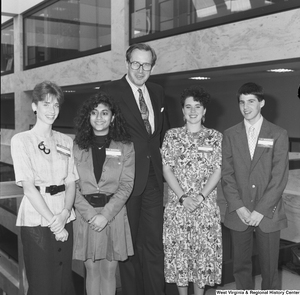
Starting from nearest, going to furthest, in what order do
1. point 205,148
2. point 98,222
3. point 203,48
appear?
point 98,222 → point 205,148 → point 203,48

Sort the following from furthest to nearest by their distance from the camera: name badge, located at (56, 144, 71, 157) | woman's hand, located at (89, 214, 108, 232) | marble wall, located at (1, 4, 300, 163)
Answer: marble wall, located at (1, 4, 300, 163)
woman's hand, located at (89, 214, 108, 232)
name badge, located at (56, 144, 71, 157)

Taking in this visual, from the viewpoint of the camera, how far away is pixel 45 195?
7.82 ft

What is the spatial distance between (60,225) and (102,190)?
0.38 metres

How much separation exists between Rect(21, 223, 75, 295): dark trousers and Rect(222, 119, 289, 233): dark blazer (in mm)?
1099

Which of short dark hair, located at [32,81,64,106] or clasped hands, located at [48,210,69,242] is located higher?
short dark hair, located at [32,81,64,106]

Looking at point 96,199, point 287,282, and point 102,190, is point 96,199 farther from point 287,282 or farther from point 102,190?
point 287,282

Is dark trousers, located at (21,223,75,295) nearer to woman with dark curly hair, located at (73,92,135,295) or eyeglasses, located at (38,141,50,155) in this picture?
woman with dark curly hair, located at (73,92,135,295)

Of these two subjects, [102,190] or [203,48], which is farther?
[203,48]

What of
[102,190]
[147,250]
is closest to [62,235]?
[102,190]

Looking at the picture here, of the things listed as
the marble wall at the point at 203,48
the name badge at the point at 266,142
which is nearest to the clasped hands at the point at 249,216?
the name badge at the point at 266,142

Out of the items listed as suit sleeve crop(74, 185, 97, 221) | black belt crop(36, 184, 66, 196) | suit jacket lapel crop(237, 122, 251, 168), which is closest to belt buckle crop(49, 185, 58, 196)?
black belt crop(36, 184, 66, 196)

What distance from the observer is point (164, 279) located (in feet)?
9.66

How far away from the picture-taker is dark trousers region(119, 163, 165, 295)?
112 inches

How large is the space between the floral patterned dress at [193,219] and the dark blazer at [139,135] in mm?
94
